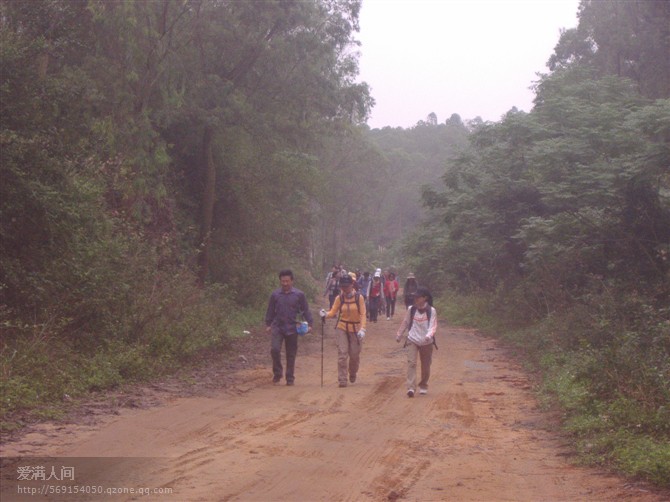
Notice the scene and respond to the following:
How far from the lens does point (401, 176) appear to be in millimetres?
81062

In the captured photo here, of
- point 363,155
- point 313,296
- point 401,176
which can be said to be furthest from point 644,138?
point 401,176

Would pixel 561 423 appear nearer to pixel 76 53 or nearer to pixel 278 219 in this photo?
pixel 76 53

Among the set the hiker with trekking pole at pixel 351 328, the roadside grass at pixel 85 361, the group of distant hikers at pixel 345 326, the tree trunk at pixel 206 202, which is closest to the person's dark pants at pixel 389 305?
the tree trunk at pixel 206 202

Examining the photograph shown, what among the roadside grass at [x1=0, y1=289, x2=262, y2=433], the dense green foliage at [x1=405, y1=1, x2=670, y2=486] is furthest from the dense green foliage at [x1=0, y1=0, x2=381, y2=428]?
the dense green foliage at [x1=405, y1=1, x2=670, y2=486]

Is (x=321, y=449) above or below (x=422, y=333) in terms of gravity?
below

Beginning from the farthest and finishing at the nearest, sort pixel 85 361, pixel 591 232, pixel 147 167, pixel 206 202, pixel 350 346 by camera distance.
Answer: pixel 206 202, pixel 147 167, pixel 591 232, pixel 350 346, pixel 85 361

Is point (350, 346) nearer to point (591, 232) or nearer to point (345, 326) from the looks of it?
point (345, 326)

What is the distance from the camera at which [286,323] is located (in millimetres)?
13164

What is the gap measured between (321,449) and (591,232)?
10.5 metres

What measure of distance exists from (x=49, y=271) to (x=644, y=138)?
11777 millimetres

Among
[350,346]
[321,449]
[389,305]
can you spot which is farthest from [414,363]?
[389,305]

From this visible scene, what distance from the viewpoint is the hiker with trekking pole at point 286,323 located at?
1313cm

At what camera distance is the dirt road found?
6.74 metres

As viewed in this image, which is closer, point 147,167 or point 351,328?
point 351,328
